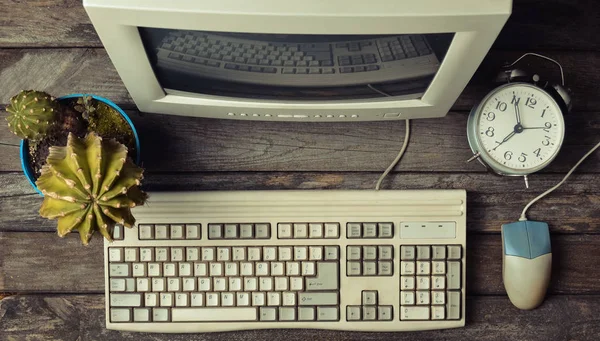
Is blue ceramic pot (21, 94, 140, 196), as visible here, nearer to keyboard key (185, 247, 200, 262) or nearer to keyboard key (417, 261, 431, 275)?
keyboard key (185, 247, 200, 262)

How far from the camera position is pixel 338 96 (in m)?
0.72

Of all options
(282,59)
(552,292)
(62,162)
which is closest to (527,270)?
(552,292)

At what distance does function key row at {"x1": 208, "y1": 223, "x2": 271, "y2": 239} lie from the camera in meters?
0.85

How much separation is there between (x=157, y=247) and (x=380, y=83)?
41cm

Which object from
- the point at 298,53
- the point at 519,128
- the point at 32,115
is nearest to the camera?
the point at 298,53

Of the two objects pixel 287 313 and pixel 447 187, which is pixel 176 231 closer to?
pixel 287 313

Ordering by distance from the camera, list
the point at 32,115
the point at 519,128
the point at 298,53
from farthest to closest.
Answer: the point at 519,128 < the point at 32,115 < the point at 298,53

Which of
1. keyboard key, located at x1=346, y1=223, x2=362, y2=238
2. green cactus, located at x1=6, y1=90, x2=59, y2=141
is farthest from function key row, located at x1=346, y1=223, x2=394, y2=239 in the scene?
green cactus, located at x1=6, y1=90, x2=59, y2=141

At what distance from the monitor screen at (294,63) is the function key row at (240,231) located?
A: 0.72ft

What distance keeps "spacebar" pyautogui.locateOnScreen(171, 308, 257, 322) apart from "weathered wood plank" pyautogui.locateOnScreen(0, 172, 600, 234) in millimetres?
186

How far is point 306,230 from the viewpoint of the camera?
854mm

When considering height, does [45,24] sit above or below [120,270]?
above

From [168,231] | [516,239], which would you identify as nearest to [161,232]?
[168,231]

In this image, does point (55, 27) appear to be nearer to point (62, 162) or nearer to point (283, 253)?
point (62, 162)
